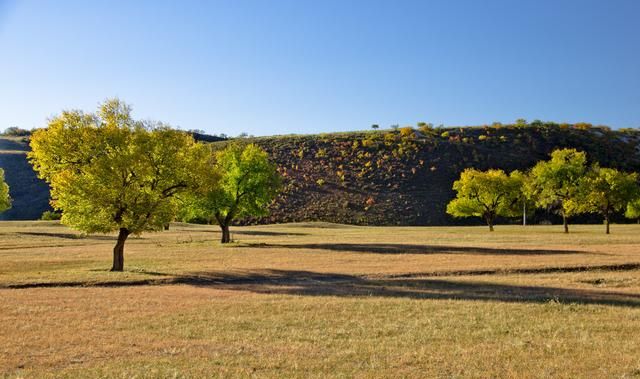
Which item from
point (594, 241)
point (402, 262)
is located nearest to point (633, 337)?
point (402, 262)

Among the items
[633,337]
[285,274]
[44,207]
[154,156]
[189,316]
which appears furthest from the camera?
[44,207]

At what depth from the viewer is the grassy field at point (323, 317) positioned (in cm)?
1259

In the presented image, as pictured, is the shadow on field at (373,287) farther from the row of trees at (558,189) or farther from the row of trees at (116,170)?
the row of trees at (558,189)

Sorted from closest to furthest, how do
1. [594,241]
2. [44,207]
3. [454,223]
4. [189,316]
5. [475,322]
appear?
[475,322] < [189,316] < [594,241] < [454,223] < [44,207]

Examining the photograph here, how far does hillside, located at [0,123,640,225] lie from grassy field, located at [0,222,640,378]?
6800cm

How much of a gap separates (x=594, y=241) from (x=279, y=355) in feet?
170

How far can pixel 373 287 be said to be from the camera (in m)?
27.1

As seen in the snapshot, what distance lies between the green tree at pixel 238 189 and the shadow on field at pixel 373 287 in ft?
82.1

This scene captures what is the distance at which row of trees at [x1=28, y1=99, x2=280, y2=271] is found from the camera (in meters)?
34.2

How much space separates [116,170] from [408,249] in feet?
85.2

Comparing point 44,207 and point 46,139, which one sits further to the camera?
point 44,207

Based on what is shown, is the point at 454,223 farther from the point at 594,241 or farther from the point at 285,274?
the point at 285,274

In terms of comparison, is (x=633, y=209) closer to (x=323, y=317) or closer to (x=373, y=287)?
(x=373, y=287)

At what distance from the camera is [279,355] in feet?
44.4
